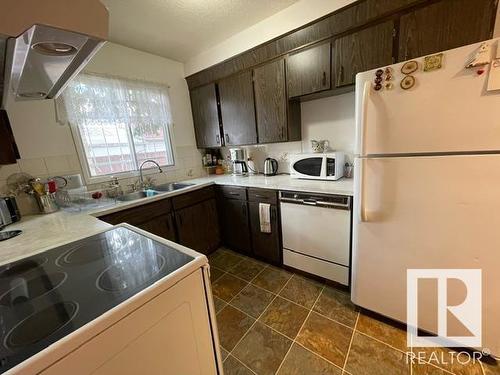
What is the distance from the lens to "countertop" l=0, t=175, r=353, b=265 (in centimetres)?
108

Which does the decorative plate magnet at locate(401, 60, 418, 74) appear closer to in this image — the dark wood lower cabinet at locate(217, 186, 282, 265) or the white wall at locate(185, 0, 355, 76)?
the white wall at locate(185, 0, 355, 76)

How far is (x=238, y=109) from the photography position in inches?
97.8

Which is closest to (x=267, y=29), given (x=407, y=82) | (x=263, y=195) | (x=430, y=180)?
(x=407, y=82)

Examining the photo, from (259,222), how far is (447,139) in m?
1.59

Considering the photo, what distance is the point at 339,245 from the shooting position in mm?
1740

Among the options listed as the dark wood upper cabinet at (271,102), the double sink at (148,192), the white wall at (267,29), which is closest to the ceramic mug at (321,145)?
the dark wood upper cabinet at (271,102)

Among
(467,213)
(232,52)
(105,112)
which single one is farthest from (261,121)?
(467,213)

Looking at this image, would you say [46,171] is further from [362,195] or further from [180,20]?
[362,195]

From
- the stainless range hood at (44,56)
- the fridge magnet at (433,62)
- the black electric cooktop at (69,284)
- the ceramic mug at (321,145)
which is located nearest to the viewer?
the black electric cooktop at (69,284)

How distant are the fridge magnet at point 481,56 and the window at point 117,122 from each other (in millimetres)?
2669

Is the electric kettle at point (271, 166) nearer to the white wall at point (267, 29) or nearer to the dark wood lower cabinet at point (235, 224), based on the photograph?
the dark wood lower cabinet at point (235, 224)

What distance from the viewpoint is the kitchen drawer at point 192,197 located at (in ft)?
7.11

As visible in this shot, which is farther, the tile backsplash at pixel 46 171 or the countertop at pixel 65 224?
the tile backsplash at pixel 46 171

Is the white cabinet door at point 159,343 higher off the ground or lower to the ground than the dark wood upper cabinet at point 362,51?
lower
